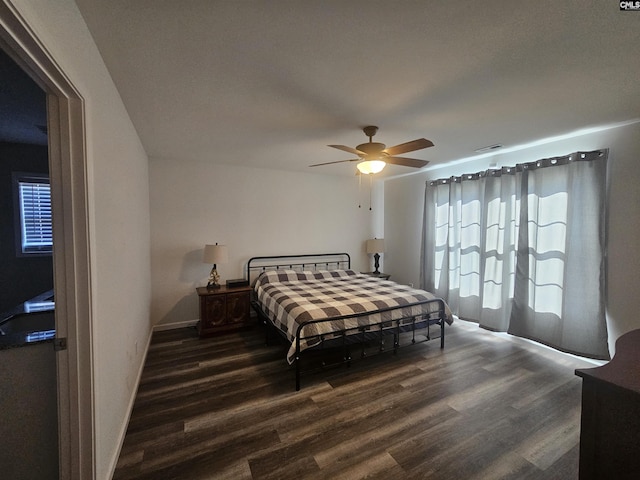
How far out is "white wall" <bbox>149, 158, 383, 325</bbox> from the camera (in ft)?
12.7

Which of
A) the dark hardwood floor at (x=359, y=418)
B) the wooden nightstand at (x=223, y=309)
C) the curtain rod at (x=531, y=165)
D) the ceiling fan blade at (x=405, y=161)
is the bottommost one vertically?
the dark hardwood floor at (x=359, y=418)

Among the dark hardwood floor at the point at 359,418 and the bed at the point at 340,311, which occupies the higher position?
the bed at the point at 340,311

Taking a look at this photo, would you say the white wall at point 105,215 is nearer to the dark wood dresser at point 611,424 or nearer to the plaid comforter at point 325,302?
the plaid comforter at point 325,302

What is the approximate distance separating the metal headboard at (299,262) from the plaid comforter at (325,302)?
Answer: 0.96ft

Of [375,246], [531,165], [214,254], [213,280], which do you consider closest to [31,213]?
[214,254]

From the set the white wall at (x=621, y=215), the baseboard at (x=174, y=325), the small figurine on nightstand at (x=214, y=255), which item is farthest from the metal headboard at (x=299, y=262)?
the white wall at (x=621, y=215)

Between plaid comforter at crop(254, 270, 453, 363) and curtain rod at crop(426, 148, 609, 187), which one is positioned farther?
curtain rod at crop(426, 148, 609, 187)

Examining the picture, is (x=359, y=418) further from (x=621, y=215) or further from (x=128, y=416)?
(x=621, y=215)

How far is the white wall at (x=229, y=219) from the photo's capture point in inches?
152

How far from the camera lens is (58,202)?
3.98 feet

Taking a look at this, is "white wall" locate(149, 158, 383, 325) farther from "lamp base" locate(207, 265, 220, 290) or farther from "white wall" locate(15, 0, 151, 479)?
"white wall" locate(15, 0, 151, 479)

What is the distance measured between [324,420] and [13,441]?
1.79 meters

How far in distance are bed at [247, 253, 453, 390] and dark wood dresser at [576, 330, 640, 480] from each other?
A: 1.77 metres

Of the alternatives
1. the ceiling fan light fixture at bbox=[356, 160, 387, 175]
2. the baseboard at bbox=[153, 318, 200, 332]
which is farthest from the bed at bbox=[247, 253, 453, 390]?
the ceiling fan light fixture at bbox=[356, 160, 387, 175]
